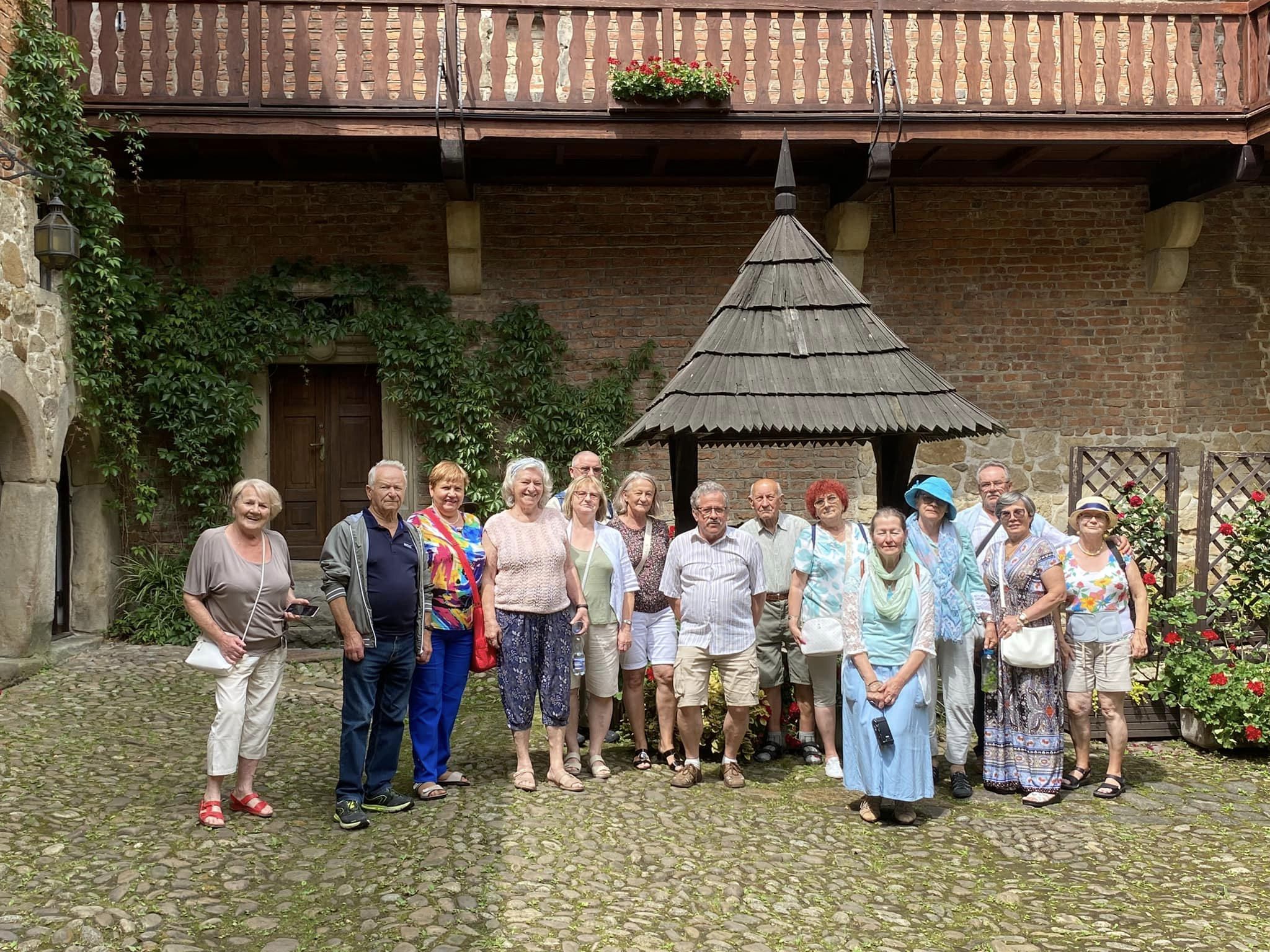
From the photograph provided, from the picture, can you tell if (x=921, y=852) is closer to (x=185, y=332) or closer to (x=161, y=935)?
(x=161, y=935)

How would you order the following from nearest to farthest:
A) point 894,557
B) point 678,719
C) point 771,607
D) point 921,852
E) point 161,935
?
1. point 161,935
2. point 921,852
3. point 894,557
4. point 678,719
5. point 771,607

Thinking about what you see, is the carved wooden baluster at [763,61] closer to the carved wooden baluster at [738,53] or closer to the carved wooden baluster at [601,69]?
the carved wooden baluster at [738,53]

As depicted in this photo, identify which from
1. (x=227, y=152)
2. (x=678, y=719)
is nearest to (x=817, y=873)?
(x=678, y=719)

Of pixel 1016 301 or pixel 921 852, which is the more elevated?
pixel 1016 301

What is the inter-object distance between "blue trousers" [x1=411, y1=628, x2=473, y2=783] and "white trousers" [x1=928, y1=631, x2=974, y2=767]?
2275mm

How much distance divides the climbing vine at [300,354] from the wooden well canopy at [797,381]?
3.65m

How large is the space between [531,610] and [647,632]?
0.74 meters

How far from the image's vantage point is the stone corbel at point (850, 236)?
32.2ft

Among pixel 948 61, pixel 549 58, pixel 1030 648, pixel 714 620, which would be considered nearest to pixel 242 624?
pixel 714 620

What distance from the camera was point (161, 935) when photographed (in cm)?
354

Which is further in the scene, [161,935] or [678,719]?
[678,719]

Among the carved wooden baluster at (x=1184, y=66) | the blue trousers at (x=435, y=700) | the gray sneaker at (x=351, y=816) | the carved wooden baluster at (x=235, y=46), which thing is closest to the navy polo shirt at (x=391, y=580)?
the blue trousers at (x=435, y=700)

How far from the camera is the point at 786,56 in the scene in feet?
28.9

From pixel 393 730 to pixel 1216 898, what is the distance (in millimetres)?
3302
